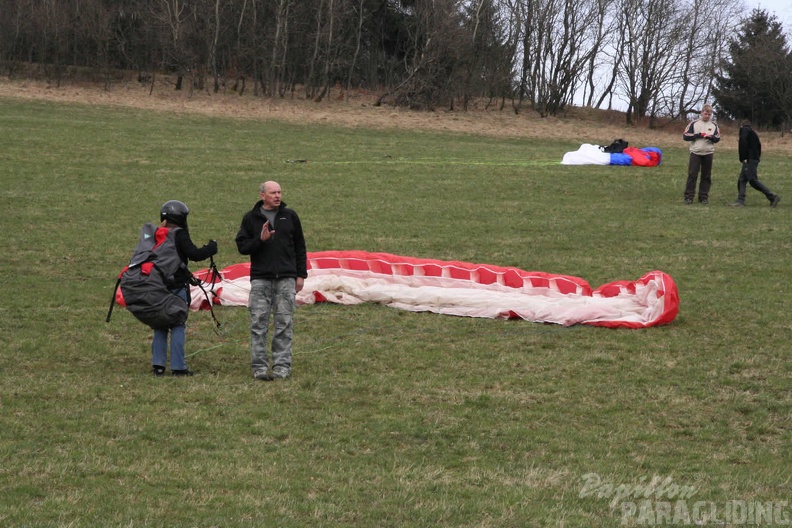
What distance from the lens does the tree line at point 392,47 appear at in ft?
155

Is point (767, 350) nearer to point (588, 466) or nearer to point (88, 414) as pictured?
point (588, 466)

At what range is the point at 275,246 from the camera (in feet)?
30.2

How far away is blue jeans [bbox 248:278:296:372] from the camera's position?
30.5ft

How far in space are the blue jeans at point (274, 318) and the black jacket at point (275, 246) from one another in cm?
11

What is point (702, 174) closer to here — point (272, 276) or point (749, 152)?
point (749, 152)

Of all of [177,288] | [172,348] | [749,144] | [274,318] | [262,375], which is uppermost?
[749,144]

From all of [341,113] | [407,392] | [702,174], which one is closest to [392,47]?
[341,113]

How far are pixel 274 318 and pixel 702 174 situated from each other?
15604 mm

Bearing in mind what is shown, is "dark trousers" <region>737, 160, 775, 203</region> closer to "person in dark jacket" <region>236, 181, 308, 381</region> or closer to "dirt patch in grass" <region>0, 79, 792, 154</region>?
"person in dark jacket" <region>236, 181, 308, 381</region>

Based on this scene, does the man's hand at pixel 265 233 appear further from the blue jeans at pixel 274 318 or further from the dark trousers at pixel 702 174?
the dark trousers at pixel 702 174

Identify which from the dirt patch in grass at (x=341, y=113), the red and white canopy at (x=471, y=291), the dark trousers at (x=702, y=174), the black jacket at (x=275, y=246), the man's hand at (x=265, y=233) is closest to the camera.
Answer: the man's hand at (x=265, y=233)

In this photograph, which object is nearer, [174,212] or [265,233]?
[265,233]

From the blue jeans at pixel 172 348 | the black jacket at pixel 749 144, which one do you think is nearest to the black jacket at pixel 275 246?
the blue jeans at pixel 172 348

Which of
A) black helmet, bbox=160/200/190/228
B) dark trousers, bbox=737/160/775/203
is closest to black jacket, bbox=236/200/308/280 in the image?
black helmet, bbox=160/200/190/228
